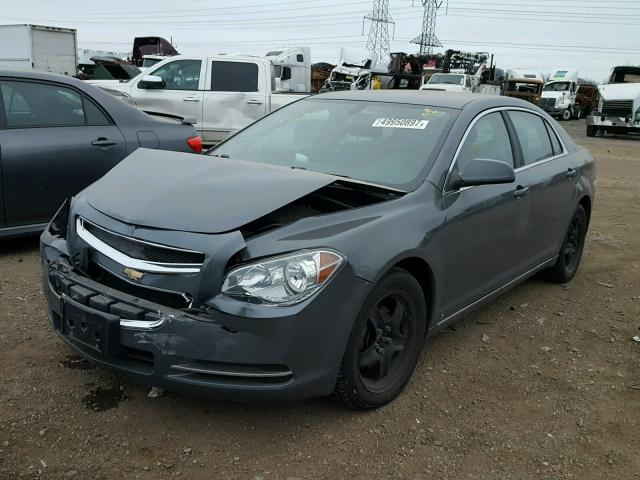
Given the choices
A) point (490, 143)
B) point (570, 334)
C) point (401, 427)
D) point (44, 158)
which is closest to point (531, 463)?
point (401, 427)

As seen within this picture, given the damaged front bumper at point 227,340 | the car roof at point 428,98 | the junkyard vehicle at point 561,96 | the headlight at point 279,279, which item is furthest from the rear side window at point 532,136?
the junkyard vehicle at point 561,96

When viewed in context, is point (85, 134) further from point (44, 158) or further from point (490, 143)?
point (490, 143)

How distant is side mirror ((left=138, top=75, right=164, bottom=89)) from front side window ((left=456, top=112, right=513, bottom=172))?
7175 mm

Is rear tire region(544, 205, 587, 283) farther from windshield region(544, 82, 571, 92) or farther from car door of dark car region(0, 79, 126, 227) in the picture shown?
windshield region(544, 82, 571, 92)

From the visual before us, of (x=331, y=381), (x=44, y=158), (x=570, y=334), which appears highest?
(x=44, y=158)

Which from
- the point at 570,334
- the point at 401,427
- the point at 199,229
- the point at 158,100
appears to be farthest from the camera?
the point at 158,100

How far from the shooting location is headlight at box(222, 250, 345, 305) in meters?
2.52

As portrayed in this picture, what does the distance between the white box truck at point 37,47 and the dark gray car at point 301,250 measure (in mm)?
21832

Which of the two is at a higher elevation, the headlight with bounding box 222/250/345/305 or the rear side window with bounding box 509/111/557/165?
the rear side window with bounding box 509/111/557/165

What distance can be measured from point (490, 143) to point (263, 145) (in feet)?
4.85

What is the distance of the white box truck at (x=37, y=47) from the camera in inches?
890

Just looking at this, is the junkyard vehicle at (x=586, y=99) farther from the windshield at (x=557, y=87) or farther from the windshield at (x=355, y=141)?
the windshield at (x=355, y=141)

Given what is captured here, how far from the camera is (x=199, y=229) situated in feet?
8.58

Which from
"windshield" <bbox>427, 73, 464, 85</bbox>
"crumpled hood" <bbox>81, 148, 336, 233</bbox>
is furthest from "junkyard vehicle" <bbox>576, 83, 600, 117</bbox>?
"crumpled hood" <bbox>81, 148, 336, 233</bbox>
